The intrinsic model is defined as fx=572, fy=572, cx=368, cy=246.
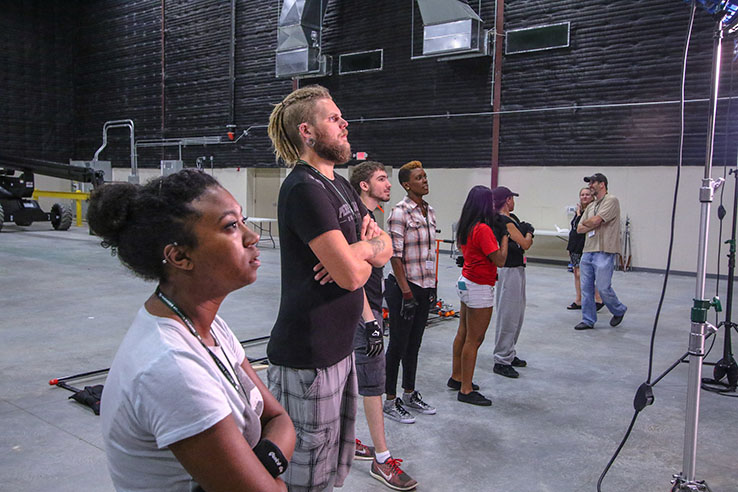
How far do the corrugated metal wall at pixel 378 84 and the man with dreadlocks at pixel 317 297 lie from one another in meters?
8.22

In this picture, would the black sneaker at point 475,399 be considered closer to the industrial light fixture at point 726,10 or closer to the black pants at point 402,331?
the black pants at point 402,331

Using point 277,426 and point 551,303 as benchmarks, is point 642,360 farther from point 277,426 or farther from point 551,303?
point 277,426

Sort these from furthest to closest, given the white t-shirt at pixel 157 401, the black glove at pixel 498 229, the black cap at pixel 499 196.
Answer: the black cap at pixel 499 196 → the black glove at pixel 498 229 → the white t-shirt at pixel 157 401

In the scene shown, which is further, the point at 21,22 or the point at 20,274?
the point at 21,22

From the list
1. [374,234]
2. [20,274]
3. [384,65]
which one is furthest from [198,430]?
[384,65]

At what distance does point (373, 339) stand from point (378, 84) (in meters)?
12.6

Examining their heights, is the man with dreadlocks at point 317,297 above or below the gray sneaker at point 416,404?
above

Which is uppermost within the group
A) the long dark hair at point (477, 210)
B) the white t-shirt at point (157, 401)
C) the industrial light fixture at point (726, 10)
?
the industrial light fixture at point (726, 10)

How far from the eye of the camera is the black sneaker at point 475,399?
4016 mm

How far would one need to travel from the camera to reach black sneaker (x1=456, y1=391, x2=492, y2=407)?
4.02m

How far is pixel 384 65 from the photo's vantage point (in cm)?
1427

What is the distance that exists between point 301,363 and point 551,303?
6.59 m

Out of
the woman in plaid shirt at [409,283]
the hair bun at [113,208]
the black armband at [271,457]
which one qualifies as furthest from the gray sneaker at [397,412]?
the hair bun at [113,208]

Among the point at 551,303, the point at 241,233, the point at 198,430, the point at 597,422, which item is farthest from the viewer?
the point at 551,303
